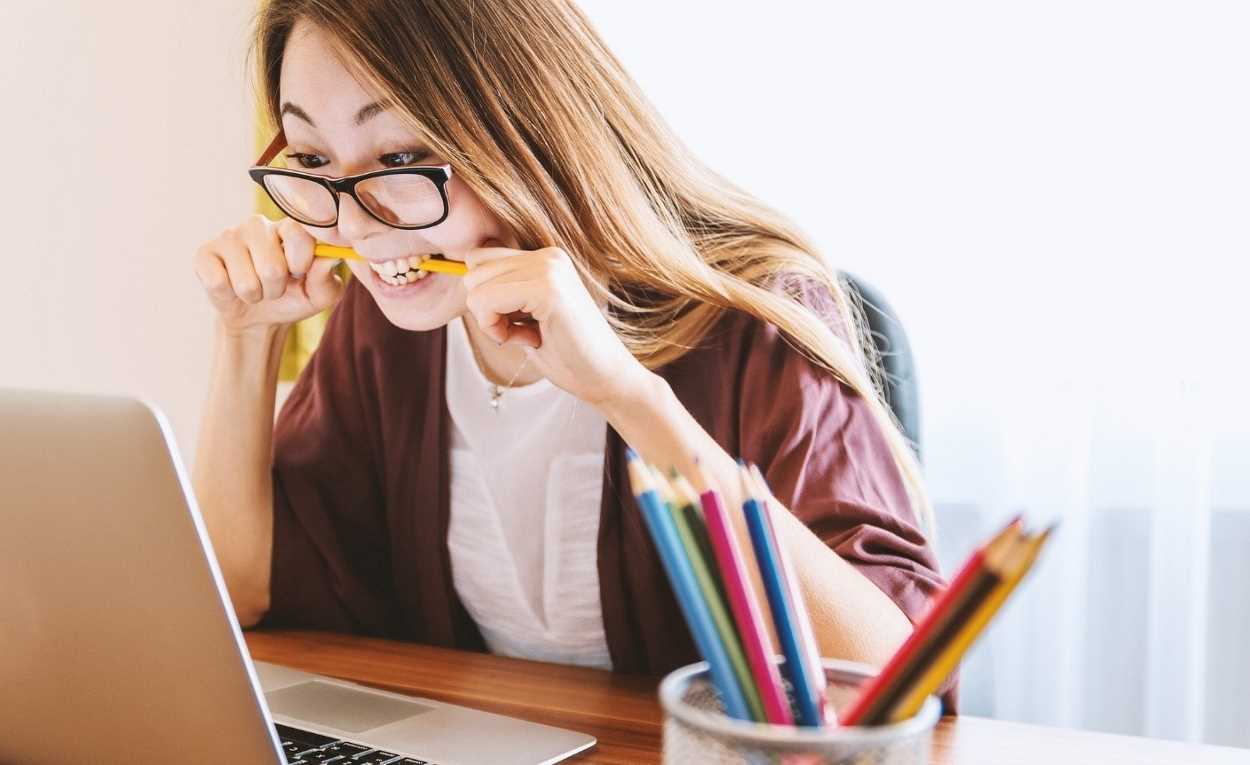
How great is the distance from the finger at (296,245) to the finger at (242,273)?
0.12ft

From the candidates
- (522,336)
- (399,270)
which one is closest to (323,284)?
(399,270)

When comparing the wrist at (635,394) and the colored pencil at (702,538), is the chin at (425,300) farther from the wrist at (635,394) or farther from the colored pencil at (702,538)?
the colored pencil at (702,538)

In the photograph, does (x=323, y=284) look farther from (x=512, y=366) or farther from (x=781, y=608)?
(x=781, y=608)

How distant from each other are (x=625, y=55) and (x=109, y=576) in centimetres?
163

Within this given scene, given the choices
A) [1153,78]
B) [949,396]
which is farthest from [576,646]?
[1153,78]

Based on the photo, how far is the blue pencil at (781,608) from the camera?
1.31 feet

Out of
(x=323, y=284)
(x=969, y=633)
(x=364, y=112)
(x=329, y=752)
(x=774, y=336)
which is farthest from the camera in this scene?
(x=323, y=284)

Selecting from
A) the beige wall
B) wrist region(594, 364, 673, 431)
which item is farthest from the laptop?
the beige wall

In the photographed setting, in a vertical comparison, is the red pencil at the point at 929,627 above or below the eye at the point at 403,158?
below

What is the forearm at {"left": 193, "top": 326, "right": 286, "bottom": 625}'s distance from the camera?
1.19 m

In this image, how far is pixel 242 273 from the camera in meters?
1.14

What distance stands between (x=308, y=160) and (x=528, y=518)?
415 millimetres

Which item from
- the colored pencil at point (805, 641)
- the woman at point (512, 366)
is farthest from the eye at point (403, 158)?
the colored pencil at point (805, 641)

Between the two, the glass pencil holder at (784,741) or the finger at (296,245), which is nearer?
the glass pencil holder at (784,741)
